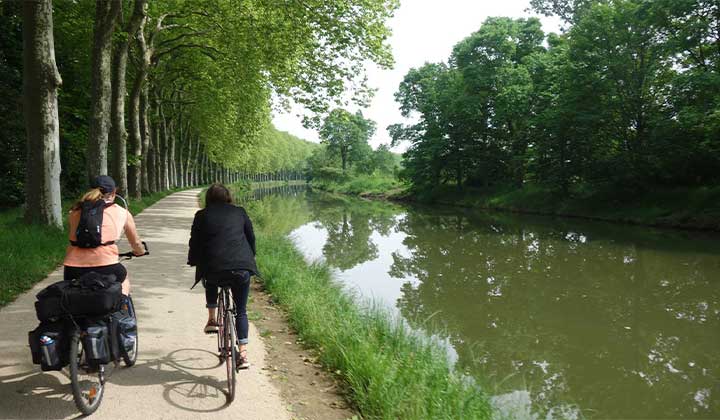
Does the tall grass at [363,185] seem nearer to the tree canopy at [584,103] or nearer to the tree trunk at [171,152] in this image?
the tree canopy at [584,103]

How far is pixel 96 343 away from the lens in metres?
3.56

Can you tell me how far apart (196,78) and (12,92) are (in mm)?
10989

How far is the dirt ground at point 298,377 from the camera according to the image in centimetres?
414

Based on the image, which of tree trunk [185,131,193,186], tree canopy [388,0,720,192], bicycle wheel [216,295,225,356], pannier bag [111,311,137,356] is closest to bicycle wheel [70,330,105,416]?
pannier bag [111,311,137,356]

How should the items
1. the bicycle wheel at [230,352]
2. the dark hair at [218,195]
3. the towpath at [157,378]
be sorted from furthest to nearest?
the dark hair at [218,195] → the bicycle wheel at [230,352] → the towpath at [157,378]

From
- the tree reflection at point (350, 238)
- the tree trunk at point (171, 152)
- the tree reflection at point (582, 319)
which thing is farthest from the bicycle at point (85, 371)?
the tree trunk at point (171, 152)

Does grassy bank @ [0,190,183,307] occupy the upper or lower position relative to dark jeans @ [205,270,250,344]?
lower

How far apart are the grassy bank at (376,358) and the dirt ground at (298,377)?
0.39 ft

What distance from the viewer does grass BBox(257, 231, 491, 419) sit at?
407 centimetres

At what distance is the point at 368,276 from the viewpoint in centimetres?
1196

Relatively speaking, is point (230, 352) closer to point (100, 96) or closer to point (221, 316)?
point (221, 316)

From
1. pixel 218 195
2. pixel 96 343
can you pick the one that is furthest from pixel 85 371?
pixel 218 195

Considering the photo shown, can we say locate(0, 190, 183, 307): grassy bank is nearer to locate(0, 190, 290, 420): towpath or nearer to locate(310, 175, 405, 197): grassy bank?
locate(0, 190, 290, 420): towpath

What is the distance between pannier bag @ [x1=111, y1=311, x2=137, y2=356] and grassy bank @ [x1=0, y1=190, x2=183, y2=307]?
3413 millimetres
